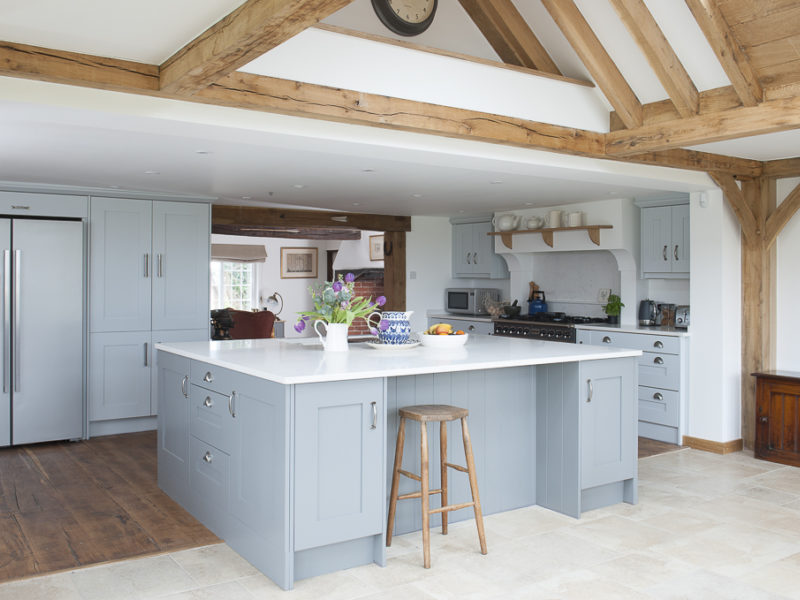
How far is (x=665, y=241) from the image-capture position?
6312 millimetres

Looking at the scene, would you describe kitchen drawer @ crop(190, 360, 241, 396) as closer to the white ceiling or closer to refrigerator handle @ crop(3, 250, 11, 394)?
the white ceiling

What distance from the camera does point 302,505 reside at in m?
3.05

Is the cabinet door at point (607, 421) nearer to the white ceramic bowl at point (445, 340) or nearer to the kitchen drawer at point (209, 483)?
the white ceramic bowl at point (445, 340)

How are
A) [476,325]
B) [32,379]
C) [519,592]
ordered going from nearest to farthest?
[519,592] → [32,379] → [476,325]

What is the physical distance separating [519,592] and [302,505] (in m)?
0.96

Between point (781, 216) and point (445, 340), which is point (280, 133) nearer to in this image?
point (445, 340)

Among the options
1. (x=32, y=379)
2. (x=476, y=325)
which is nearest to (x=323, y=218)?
(x=476, y=325)

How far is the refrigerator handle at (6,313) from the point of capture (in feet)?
17.4

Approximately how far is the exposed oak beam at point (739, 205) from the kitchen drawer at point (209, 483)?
396 centimetres

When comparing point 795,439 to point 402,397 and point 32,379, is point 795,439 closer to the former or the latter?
point 402,397

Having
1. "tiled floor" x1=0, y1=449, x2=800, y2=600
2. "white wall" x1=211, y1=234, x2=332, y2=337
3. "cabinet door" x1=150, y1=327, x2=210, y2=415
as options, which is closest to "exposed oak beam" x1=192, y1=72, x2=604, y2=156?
"tiled floor" x1=0, y1=449, x2=800, y2=600

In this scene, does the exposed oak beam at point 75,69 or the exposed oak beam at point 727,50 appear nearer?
the exposed oak beam at point 75,69

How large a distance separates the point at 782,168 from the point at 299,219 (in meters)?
4.77

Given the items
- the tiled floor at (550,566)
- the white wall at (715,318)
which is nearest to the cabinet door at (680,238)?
the white wall at (715,318)
